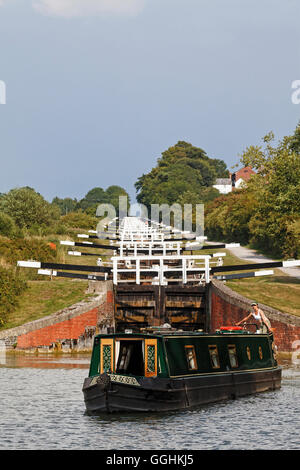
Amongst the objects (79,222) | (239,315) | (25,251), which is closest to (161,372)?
(239,315)

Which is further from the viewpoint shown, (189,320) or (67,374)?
(189,320)

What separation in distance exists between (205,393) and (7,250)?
99.8 feet

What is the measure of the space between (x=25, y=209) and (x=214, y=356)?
184ft

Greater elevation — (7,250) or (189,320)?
(7,250)

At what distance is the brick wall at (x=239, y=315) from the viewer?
111 ft

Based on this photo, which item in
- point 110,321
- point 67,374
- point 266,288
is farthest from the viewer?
point 266,288

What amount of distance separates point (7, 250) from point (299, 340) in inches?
938

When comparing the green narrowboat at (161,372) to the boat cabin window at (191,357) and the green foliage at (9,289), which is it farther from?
the green foliage at (9,289)

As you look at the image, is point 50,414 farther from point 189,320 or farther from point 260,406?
point 189,320

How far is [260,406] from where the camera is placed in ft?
76.3

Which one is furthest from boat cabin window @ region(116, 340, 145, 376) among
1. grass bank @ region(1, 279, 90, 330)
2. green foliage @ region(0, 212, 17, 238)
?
green foliage @ region(0, 212, 17, 238)

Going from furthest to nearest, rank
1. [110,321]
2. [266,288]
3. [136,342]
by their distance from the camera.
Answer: [266,288] < [110,321] < [136,342]

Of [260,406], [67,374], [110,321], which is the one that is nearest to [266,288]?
→ [110,321]

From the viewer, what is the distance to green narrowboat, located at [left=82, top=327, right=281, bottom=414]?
20.8 m
